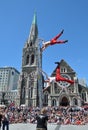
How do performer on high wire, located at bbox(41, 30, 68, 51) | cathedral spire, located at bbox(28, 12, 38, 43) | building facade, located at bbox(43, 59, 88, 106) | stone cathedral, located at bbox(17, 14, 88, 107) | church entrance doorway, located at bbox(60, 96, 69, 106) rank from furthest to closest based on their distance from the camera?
1. cathedral spire, located at bbox(28, 12, 38, 43)
2. church entrance doorway, located at bbox(60, 96, 69, 106)
3. stone cathedral, located at bbox(17, 14, 88, 107)
4. building facade, located at bbox(43, 59, 88, 106)
5. performer on high wire, located at bbox(41, 30, 68, 51)

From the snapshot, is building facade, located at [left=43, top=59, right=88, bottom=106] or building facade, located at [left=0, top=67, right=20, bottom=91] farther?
building facade, located at [left=0, top=67, right=20, bottom=91]

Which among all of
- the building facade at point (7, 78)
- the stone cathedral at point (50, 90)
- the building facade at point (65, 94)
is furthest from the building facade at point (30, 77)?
the building facade at point (7, 78)

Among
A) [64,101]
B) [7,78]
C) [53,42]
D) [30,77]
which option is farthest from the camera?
[7,78]

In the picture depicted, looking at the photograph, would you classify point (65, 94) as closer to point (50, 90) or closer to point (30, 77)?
point (50, 90)

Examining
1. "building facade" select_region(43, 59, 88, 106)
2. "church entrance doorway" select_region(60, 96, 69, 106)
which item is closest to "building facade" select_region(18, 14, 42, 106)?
"building facade" select_region(43, 59, 88, 106)

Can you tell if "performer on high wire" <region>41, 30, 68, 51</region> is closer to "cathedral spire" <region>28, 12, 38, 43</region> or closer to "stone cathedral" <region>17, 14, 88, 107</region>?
"stone cathedral" <region>17, 14, 88, 107</region>

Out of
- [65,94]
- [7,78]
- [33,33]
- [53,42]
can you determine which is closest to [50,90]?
[65,94]

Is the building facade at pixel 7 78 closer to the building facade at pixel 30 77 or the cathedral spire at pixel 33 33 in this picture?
the cathedral spire at pixel 33 33

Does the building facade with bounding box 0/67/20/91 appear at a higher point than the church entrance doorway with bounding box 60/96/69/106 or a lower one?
higher

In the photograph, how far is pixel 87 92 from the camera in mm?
47781

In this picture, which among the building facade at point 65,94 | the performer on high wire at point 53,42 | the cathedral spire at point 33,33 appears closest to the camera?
the performer on high wire at point 53,42

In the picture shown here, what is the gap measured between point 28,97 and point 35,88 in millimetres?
2724

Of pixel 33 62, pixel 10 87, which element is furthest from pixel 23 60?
pixel 10 87

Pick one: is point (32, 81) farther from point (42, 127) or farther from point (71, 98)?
point (42, 127)
